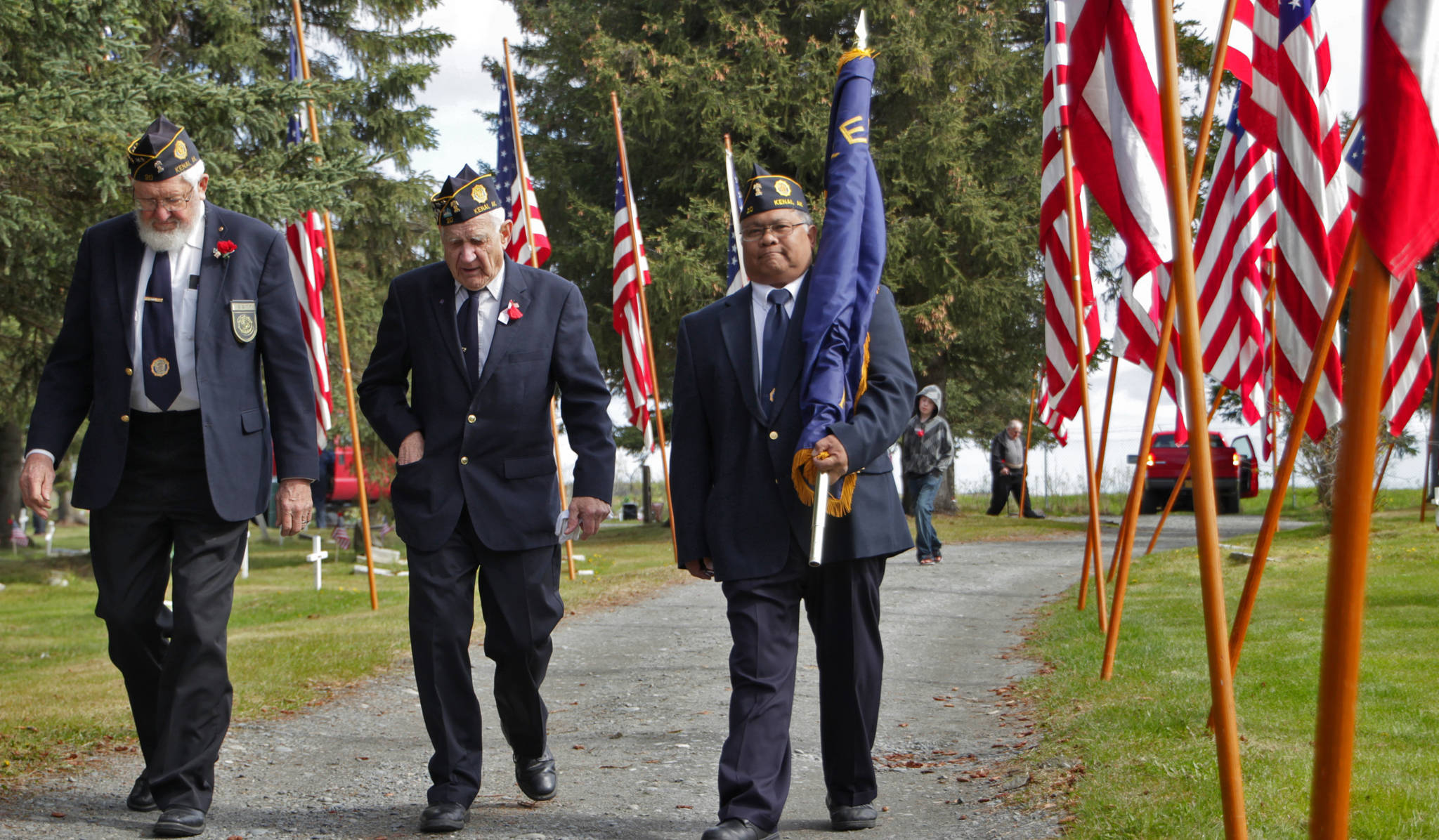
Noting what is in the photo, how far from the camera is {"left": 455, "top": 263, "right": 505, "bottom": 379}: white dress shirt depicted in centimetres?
514

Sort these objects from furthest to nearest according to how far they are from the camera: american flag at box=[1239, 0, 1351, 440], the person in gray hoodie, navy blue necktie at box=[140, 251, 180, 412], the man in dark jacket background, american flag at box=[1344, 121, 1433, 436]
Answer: the man in dark jacket background
the person in gray hoodie
american flag at box=[1344, 121, 1433, 436]
american flag at box=[1239, 0, 1351, 440]
navy blue necktie at box=[140, 251, 180, 412]

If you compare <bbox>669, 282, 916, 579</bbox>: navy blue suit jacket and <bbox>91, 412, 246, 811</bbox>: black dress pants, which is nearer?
<bbox>669, 282, 916, 579</bbox>: navy blue suit jacket

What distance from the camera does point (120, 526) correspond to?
15.7ft

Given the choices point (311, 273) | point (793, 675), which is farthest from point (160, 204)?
point (311, 273)

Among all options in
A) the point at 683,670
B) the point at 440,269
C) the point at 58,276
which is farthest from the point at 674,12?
the point at 440,269

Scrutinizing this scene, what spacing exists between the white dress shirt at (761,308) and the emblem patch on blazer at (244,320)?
1.83 m

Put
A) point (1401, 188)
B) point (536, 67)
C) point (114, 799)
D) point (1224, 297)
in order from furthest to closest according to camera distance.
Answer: point (536, 67) → point (1224, 297) → point (114, 799) → point (1401, 188)

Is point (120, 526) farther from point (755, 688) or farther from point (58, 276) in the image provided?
point (58, 276)

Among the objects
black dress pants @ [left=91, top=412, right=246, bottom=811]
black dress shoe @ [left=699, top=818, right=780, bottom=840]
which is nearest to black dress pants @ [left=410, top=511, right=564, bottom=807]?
black dress pants @ [left=91, top=412, right=246, bottom=811]

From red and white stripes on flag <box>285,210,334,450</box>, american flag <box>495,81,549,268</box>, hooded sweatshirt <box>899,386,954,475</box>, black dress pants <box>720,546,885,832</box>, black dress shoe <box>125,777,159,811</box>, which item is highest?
american flag <box>495,81,549,268</box>

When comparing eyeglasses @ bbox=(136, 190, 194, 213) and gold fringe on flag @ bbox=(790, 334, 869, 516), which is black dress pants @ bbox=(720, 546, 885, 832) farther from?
eyeglasses @ bbox=(136, 190, 194, 213)

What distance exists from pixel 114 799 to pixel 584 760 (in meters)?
1.87

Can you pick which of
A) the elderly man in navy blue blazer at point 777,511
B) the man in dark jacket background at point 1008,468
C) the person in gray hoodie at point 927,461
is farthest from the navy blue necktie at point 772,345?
the man in dark jacket background at point 1008,468

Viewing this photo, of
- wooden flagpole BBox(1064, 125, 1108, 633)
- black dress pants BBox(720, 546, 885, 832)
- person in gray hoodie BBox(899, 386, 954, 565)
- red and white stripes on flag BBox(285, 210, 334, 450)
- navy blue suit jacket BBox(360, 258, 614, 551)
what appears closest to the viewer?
black dress pants BBox(720, 546, 885, 832)
